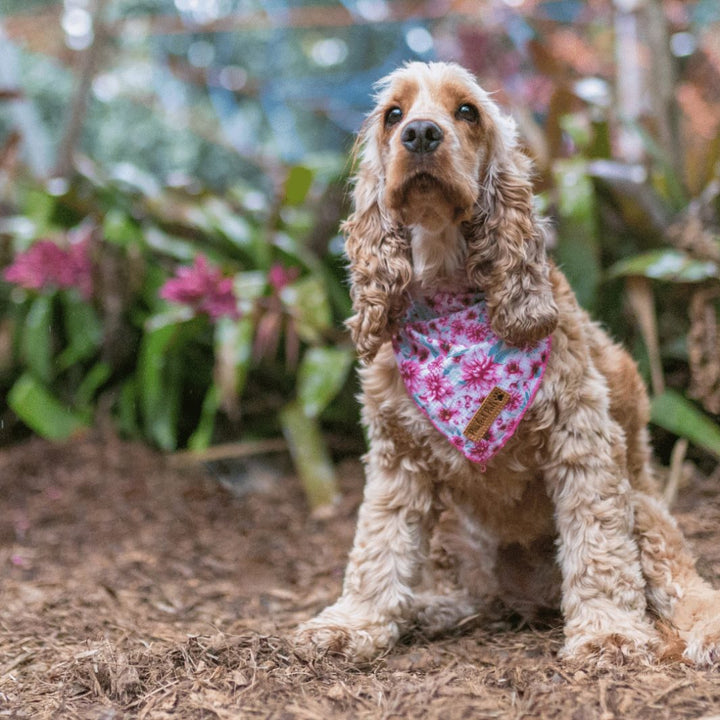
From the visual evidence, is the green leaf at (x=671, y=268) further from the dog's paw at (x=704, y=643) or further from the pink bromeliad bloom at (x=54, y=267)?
the pink bromeliad bloom at (x=54, y=267)

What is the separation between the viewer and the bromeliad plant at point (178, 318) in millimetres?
4465

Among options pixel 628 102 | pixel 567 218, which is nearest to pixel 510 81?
pixel 628 102

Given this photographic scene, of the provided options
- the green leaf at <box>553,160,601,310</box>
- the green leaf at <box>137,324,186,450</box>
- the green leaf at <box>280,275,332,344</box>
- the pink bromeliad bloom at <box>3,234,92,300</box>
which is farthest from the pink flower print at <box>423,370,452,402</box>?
the pink bromeliad bloom at <box>3,234,92,300</box>

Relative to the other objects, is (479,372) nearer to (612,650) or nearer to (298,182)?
(612,650)

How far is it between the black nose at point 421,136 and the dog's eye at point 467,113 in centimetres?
24

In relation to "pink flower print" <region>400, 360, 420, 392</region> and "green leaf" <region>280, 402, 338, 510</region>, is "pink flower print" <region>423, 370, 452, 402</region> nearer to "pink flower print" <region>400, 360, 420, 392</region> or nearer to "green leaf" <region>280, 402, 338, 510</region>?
"pink flower print" <region>400, 360, 420, 392</region>

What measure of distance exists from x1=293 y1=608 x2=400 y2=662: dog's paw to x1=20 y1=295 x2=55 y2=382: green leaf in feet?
10.3

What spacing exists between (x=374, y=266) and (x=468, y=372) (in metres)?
0.45

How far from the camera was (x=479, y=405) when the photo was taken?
2.50 m

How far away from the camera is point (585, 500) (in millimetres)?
2514

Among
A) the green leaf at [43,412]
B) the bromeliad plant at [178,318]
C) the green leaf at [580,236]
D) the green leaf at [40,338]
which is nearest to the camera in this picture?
the green leaf at [580,236]

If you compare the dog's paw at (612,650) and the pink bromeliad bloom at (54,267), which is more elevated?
the pink bromeliad bloom at (54,267)

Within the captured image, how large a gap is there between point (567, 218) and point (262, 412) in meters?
2.06

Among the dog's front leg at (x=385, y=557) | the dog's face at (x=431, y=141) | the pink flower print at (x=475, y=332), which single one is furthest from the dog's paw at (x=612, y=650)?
the dog's face at (x=431, y=141)
